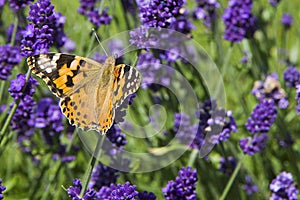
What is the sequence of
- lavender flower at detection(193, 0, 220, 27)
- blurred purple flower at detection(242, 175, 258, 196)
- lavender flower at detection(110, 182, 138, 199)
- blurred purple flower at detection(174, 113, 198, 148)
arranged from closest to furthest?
lavender flower at detection(110, 182, 138, 199) → blurred purple flower at detection(174, 113, 198, 148) → blurred purple flower at detection(242, 175, 258, 196) → lavender flower at detection(193, 0, 220, 27)

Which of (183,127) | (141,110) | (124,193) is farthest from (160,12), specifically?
(141,110)

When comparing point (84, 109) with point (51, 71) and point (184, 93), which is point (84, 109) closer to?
point (51, 71)

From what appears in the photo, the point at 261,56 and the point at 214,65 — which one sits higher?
the point at 261,56

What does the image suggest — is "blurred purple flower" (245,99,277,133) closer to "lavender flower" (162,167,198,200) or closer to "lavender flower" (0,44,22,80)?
"lavender flower" (162,167,198,200)

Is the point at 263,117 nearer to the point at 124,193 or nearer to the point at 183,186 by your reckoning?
the point at 183,186

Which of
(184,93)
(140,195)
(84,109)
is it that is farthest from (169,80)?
(140,195)

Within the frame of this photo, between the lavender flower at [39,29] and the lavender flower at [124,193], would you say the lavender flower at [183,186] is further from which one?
the lavender flower at [39,29]

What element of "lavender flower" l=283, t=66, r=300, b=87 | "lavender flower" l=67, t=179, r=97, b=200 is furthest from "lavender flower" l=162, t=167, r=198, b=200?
"lavender flower" l=283, t=66, r=300, b=87
